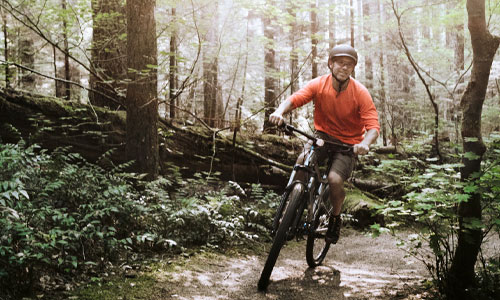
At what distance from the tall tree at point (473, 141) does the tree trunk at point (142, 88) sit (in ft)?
13.7

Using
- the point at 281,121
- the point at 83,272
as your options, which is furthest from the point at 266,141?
the point at 83,272

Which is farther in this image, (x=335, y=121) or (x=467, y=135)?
(x=335, y=121)

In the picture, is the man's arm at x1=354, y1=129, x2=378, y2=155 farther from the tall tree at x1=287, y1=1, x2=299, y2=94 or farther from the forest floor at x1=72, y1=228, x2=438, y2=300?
the tall tree at x1=287, y1=1, x2=299, y2=94

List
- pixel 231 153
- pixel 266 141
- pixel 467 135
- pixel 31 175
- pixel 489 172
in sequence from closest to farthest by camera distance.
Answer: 1. pixel 489 172
2. pixel 467 135
3. pixel 31 175
4. pixel 231 153
5. pixel 266 141

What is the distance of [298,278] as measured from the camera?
4281mm

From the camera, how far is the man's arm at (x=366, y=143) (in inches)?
140

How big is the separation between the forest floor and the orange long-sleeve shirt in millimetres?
1282

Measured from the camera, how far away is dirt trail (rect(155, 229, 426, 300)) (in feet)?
11.7

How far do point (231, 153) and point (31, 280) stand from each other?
18.1 feet

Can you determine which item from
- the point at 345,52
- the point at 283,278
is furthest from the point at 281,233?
the point at 345,52

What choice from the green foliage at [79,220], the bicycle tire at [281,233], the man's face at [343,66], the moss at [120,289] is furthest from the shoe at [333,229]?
the moss at [120,289]

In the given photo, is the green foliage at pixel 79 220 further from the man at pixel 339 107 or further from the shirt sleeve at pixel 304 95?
the shirt sleeve at pixel 304 95

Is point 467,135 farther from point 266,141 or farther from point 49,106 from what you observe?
point 49,106

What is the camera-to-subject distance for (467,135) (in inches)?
134
